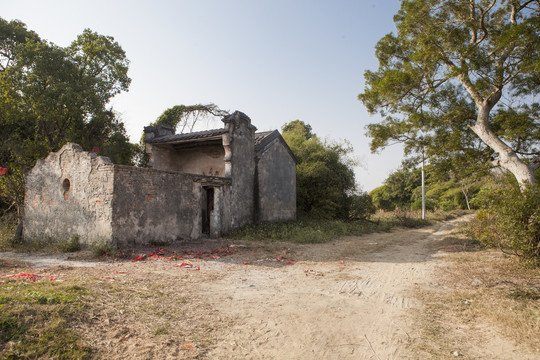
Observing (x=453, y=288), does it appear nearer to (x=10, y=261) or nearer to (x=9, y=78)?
(x=10, y=261)

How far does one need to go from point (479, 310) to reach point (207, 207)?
11.5 meters

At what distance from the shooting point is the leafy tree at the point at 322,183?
1967cm

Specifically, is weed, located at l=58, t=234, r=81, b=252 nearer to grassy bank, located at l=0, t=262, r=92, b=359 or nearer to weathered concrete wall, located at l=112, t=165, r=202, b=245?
weathered concrete wall, located at l=112, t=165, r=202, b=245

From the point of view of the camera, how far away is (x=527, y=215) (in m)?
6.89

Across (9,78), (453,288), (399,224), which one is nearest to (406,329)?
(453,288)

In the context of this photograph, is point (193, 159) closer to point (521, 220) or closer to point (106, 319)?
point (106, 319)

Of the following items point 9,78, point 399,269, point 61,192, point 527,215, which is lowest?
point 399,269

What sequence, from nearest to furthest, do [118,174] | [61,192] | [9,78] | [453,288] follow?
[453,288] → [118,174] → [61,192] → [9,78]

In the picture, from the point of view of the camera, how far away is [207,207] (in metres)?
14.5

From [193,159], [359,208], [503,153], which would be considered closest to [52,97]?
[193,159]

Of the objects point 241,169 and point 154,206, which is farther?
point 241,169

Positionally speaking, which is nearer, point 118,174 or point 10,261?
point 10,261

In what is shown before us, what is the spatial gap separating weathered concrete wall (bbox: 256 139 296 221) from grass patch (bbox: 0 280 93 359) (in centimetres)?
1146

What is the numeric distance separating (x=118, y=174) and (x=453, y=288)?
8647mm
